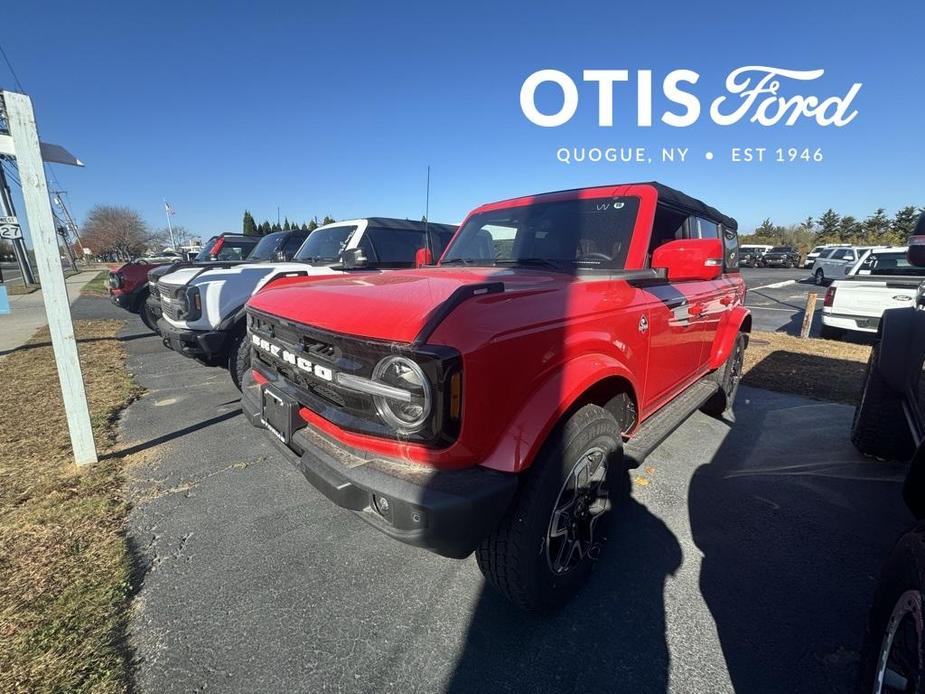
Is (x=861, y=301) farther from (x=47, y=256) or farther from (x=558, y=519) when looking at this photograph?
(x=47, y=256)

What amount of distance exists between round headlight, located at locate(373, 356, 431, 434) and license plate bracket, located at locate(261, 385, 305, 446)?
592 mm

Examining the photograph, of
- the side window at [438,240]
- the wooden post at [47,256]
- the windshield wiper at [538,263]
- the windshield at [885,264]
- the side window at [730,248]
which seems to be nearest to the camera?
the windshield wiper at [538,263]

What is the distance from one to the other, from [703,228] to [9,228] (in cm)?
594

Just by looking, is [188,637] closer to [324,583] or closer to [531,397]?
[324,583]

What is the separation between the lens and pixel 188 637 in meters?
1.86

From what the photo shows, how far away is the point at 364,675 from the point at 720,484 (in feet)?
8.89

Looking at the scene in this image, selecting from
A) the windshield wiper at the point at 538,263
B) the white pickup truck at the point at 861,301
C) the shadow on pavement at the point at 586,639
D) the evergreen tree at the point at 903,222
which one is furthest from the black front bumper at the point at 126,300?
the evergreen tree at the point at 903,222

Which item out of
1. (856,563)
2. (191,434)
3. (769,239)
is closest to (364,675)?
(856,563)

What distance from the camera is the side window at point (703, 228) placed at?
137 inches

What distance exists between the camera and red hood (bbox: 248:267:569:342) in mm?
1598

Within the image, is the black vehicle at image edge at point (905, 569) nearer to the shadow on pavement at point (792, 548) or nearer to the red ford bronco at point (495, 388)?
the shadow on pavement at point (792, 548)

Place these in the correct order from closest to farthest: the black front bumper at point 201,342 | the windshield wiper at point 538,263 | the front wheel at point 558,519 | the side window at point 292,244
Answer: the front wheel at point 558,519 < the windshield wiper at point 538,263 < the black front bumper at point 201,342 < the side window at point 292,244

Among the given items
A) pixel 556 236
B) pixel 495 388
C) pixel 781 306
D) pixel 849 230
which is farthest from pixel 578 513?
pixel 849 230

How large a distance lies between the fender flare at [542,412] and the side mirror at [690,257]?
2.80 feet
